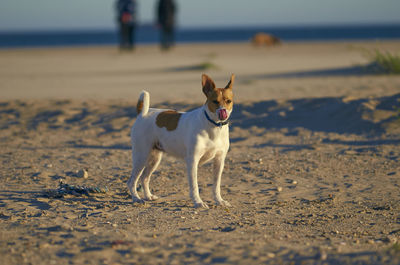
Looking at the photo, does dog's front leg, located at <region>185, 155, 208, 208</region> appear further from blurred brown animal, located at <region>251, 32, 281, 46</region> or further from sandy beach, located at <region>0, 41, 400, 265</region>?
blurred brown animal, located at <region>251, 32, 281, 46</region>

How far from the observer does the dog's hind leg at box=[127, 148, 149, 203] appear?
5.72m

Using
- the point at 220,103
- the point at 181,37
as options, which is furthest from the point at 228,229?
the point at 181,37

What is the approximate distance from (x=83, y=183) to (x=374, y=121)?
5388 millimetres

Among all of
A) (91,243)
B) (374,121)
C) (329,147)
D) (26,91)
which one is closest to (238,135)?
(329,147)

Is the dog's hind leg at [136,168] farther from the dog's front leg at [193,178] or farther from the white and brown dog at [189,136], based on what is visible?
the dog's front leg at [193,178]

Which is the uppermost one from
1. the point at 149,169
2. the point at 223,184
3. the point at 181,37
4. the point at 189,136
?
the point at 189,136

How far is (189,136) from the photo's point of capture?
5340 mm

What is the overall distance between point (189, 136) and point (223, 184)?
1.50 meters

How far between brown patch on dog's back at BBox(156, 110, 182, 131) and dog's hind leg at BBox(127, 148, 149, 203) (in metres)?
0.39

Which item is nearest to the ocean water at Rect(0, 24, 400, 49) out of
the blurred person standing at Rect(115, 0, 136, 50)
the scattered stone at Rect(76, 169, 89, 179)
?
the blurred person standing at Rect(115, 0, 136, 50)

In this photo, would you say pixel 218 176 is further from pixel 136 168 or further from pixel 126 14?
pixel 126 14

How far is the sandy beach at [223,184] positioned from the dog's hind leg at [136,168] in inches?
4.9

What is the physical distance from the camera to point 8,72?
19875mm

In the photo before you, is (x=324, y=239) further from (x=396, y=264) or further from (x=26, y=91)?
(x=26, y=91)
